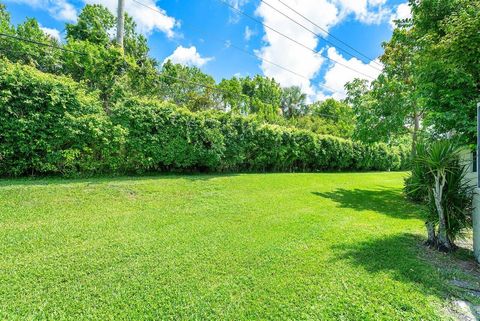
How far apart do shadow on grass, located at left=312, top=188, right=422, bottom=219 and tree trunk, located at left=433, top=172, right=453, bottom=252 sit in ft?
7.19

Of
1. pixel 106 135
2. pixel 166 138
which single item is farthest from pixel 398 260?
pixel 106 135

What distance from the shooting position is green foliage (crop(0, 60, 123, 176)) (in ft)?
21.8

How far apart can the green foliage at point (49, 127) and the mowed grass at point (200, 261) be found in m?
0.97

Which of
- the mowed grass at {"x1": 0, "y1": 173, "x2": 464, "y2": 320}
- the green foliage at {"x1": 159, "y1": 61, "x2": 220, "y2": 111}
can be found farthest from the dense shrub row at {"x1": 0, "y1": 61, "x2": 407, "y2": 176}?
the green foliage at {"x1": 159, "y1": 61, "x2": 220, "y2": 111}

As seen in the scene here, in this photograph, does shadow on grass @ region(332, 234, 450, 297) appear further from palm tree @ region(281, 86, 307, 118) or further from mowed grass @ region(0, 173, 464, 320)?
palm tree @ region(281, 86, 307, 118)

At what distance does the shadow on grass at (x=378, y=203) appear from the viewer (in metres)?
6.88

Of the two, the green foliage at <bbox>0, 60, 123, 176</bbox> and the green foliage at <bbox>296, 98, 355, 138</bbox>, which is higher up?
the green foliage at <bbox>296, 98, 355, 138</bbox>

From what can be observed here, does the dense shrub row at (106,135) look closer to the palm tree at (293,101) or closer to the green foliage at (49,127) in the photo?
the green foliage at (49,127)

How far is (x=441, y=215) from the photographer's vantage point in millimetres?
4059

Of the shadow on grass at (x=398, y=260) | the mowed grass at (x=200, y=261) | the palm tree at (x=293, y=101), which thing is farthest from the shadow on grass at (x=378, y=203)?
the palm tree at (x=293, y=101)

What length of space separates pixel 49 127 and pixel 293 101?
35215mm

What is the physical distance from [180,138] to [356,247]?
24.7ft

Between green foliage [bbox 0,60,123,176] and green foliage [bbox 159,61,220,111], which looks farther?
green foliage [bbox 159,61,220,111]

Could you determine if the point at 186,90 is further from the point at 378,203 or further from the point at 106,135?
the point at 378,203
